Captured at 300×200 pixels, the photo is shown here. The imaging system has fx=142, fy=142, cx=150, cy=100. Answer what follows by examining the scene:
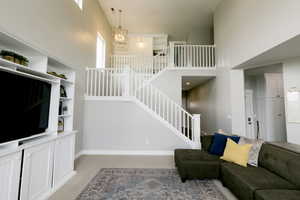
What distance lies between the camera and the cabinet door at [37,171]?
5.83 ft

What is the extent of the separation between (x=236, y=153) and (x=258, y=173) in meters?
0.46

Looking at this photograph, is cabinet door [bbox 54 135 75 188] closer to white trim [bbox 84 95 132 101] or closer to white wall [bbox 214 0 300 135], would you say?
white trim [bbox 84 95 132 101]

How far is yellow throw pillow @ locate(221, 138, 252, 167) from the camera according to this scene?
2.44 m

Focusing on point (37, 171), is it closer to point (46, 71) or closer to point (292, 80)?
point (46, 71)

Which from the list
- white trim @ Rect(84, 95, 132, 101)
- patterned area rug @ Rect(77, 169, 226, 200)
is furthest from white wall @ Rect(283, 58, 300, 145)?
white trim @ Rect(84, 95, 132, 101)

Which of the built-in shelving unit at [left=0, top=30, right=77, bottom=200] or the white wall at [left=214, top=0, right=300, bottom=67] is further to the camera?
the white wall at [left=214, top=0, right=300, bottom=67]

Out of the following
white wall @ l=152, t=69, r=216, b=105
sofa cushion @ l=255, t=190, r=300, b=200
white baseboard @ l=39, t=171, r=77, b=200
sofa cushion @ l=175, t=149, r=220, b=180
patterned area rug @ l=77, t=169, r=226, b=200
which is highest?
white wall @ l=152, t=69, r=216, b=105

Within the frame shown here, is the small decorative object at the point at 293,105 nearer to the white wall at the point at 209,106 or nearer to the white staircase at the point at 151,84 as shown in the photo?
the white wall at the point at 209,106

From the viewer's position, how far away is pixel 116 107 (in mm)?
4363

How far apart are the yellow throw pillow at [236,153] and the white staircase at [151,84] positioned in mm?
1265

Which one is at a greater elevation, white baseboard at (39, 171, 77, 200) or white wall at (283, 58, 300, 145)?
white wall at (283, 58, 300, 145)

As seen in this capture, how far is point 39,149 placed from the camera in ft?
6.59

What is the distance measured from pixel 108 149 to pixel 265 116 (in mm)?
6078

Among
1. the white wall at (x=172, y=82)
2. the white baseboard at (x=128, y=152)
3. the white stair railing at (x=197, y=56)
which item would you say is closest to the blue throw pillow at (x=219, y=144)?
the white baseboard at (x=128, y=152)
